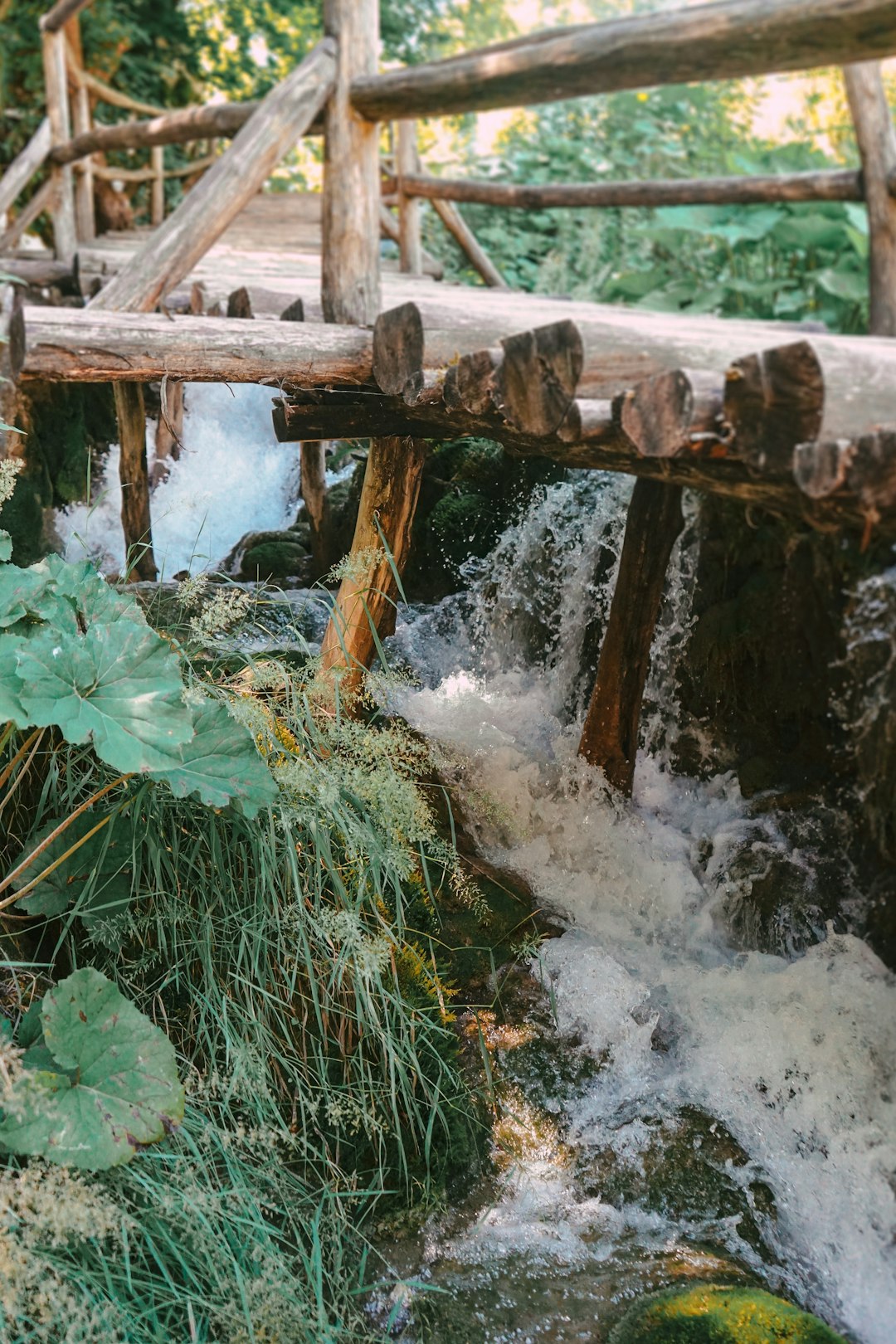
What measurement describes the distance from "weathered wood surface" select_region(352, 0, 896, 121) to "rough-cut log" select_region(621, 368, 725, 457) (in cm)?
110

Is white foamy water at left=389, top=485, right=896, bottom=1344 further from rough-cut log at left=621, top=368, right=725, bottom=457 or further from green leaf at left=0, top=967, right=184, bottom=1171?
rough-cut log at left=621, top=368, right=725, bottom=457

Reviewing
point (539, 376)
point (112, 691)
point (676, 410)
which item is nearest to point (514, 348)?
point (539, 376)

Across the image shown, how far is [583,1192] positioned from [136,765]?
153 cm

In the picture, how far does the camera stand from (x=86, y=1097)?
84.7 inches

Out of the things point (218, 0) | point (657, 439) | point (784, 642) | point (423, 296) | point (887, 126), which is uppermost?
point (218, 0)

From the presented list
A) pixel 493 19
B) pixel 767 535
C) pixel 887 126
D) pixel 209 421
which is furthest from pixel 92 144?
pixel 493 19

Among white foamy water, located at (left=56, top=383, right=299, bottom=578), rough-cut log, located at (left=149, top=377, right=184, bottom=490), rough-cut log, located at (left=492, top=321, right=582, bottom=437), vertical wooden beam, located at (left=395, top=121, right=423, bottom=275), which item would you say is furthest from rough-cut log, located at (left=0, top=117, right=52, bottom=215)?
rough-cut log, located at (left=492, top=321, right=582, bottom=437)

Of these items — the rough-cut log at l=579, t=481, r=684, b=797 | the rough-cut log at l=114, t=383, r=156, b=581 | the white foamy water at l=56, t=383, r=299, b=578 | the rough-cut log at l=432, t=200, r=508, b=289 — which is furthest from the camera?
the rough-cut log at l=432, t=200, r=508, b=289

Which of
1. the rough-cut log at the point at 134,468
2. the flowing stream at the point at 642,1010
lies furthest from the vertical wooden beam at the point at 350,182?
the rough-cut log at the point at 134,468

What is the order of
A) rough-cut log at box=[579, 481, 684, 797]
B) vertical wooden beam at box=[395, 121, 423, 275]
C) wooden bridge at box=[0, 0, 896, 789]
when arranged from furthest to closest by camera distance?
vertical wooden beam at box=[395, 121, 423, 275], rough-cut log at box=[579, 481, 684, 797], wooden bridge at box=[0, 0, 896, 789]

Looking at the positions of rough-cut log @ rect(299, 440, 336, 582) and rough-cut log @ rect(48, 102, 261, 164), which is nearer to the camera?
rough-cut log @ rect(48, 102, 261, 164)

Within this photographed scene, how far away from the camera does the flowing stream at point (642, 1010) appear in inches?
100

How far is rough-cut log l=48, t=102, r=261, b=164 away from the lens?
405 cm

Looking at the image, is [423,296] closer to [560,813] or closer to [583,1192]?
[560,813]
